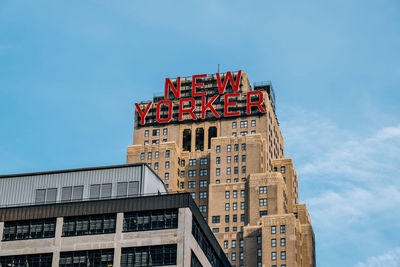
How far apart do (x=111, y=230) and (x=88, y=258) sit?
4114 mm

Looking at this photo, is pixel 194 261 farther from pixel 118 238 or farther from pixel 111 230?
pixel 111 230

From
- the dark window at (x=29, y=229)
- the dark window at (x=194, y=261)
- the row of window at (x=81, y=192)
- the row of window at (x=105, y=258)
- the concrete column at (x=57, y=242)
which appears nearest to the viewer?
the row of window at (x=105, y=258)

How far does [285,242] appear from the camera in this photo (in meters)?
188

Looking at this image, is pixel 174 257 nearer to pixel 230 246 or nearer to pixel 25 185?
pixel 25 185

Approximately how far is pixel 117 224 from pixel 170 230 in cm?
646

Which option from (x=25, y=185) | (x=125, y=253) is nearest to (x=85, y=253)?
(x=125, y=253)

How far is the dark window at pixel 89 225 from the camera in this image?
3775 inches

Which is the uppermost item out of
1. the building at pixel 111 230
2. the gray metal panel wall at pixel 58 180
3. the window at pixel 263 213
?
the window at pixel 263 213

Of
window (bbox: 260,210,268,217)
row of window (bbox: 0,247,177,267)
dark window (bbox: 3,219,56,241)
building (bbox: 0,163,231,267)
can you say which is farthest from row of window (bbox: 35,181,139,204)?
window (bbox: 260,210,268,217)

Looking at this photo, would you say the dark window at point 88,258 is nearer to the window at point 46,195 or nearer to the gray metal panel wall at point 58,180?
the gray metal panel wall at point 58,180

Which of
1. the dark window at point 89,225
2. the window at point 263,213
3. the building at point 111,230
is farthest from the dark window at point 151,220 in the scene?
the window at point 263,213

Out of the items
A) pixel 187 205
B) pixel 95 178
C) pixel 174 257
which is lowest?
pixel 174 257

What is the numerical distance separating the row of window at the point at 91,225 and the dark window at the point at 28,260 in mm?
2455

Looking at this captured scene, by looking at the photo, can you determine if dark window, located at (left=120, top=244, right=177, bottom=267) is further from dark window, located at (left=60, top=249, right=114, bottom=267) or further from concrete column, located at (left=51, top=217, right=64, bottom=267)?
concrete column, located at (left=51, top=217, right=64, bottom=267)
